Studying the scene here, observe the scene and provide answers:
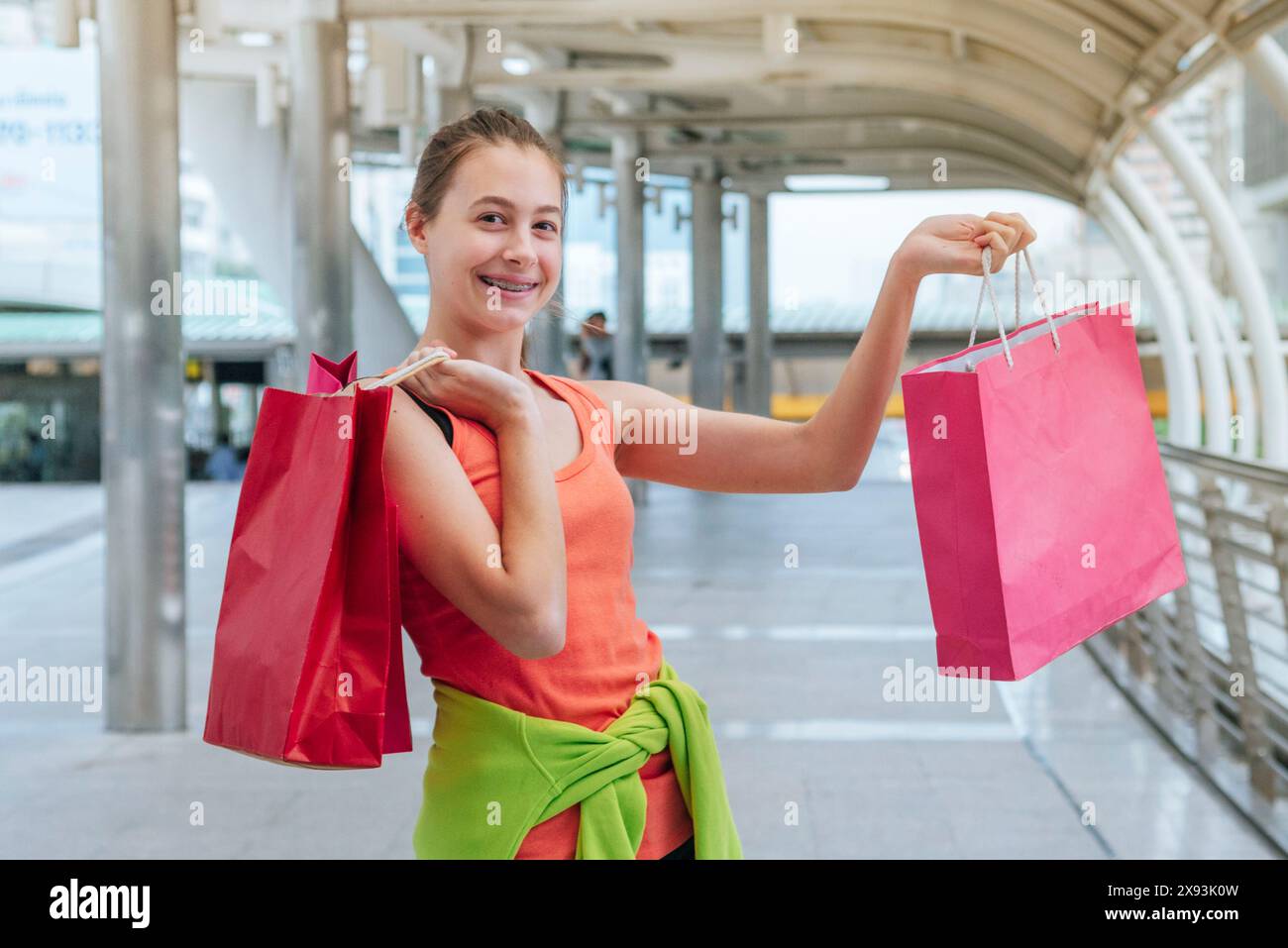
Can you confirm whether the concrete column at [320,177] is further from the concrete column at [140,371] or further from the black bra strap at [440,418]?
the black bra strap at [440,418]

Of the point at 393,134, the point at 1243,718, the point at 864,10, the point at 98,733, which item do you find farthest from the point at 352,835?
the point at 393,134

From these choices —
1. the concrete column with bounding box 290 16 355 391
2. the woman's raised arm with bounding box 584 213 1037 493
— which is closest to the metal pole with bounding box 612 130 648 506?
the concrete column with bounding box 290 16 355 391

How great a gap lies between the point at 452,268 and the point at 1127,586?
949mm

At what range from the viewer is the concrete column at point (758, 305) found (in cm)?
3011

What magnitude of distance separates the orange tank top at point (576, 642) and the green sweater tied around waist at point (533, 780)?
2 cm

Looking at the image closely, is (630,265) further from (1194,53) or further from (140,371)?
(140,371)

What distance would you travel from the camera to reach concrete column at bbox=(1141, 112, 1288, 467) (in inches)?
489

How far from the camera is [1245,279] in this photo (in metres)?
12.9

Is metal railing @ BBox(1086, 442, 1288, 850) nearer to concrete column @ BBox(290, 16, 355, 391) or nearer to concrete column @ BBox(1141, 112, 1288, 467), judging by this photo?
concrete column @ BBox(1141, 112, 1288, 467)

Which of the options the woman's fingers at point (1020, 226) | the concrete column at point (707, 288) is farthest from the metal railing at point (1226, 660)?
the concrete column at point (707, 288)

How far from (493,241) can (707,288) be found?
24.4 meters

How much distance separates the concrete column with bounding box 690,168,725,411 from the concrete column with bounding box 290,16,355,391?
A: 618 inches

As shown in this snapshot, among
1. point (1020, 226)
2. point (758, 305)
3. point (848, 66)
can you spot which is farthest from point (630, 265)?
point (1020, 226)

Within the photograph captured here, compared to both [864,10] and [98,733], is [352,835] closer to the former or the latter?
[98,733]
